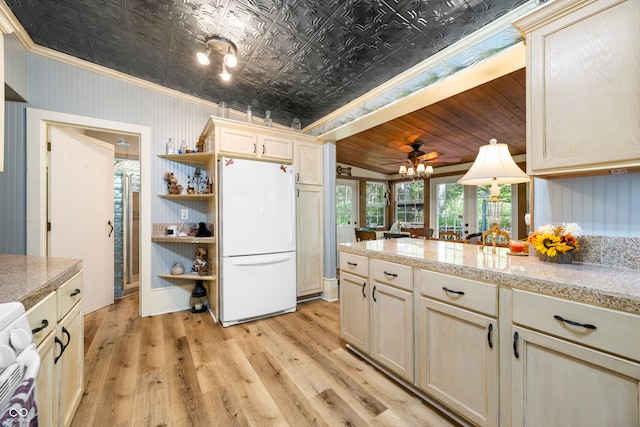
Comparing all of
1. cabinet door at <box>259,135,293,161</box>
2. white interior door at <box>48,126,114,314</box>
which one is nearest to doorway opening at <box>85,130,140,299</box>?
white interior door at <box>48,126,114,314</box>

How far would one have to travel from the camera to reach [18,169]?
233 centimetres

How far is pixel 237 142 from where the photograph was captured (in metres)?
2.71

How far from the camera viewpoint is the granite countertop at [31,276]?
3.01ft

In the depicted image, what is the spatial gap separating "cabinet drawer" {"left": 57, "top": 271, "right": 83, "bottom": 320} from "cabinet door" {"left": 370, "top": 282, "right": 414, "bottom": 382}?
5.53ft

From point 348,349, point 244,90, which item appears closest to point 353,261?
point 348,349

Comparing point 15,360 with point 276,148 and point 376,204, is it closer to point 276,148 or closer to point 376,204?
point 276,148

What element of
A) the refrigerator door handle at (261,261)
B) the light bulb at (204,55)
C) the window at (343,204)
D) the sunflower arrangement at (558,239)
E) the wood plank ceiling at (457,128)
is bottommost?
the refrigerator door handle at (261,261)

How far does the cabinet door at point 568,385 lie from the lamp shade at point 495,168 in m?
0.85

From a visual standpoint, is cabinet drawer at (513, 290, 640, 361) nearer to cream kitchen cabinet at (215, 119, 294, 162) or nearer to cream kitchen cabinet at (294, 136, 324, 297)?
cream kitchen cabinet at (294, 136, 324, 297)

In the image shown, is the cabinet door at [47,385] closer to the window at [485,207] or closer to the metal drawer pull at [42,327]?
the metal drawer pull at [42,327]

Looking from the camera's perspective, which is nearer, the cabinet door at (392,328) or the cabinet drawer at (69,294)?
the cabinet drawer at (69,294)

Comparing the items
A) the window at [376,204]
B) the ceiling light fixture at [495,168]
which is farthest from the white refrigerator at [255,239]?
the window at [376,204]

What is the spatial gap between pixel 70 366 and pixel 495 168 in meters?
2.54

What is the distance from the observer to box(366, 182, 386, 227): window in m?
6.51
